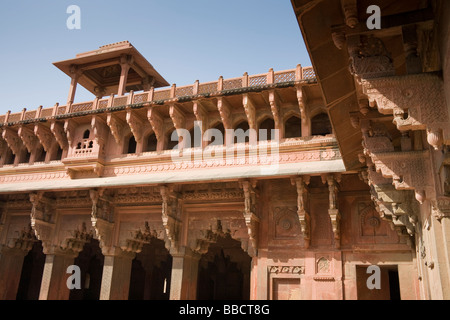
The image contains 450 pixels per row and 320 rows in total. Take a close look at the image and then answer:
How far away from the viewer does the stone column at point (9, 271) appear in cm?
1204

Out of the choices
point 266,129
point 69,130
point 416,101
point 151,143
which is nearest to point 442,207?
point 416,101

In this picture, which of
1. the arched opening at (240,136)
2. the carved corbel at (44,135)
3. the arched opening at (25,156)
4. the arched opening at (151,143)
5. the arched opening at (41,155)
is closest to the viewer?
the arched opening at (240,136)

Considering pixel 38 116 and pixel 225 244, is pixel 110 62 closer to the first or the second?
pixel 38 116

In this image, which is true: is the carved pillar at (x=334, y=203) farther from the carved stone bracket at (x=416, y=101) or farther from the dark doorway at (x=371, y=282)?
the carved stone bracket at (x=416, y=101)

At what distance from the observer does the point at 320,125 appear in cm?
984

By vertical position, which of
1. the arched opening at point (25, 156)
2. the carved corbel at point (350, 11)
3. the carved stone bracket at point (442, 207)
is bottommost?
the carved stone bracket at point (442, 207)

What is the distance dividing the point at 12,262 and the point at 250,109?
8.50 metres

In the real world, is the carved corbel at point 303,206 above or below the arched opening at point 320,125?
below

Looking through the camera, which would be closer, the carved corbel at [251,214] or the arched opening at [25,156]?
the carved corbel at [251,214]

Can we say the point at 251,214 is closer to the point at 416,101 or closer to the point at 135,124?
the point at 135,124

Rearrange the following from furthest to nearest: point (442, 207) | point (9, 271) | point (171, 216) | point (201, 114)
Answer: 1. point (9, 271)
2. point (201, 114)
3. point (171, 216)
4. point (442, 207)

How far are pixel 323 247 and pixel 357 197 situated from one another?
1289mm

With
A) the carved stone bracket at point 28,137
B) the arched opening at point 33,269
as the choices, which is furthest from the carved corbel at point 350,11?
the arched opening at point 33,269

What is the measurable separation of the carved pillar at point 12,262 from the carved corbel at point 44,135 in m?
2.52
